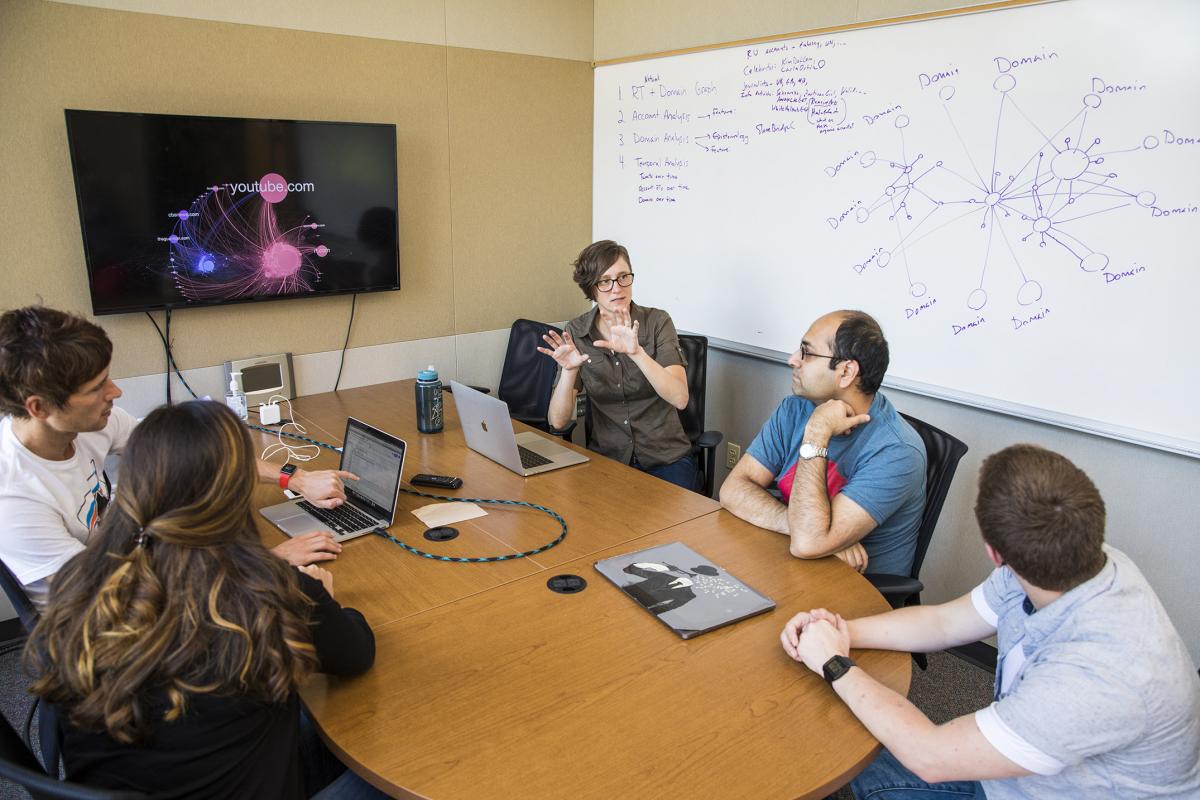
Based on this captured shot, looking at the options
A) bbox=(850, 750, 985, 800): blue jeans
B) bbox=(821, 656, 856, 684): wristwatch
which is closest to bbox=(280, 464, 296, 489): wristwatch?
bbox=(821, 656, 856, 684): wristwatch

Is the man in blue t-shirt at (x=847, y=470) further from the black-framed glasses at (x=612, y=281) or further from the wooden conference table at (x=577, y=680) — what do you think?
the black-framed glasses at (x=612, y=281)

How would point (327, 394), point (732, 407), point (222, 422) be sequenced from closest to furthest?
point (222, 422), point (327, 394), point (732, 407)

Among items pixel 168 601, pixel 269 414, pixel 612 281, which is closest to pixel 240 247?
pixel 269 414

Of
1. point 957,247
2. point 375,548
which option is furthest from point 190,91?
point 957,247

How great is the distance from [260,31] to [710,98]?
185 cm

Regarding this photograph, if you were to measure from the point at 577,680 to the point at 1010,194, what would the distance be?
6.95ft

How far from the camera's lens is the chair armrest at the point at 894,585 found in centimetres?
188

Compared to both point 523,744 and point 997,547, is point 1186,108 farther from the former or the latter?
point 523,744

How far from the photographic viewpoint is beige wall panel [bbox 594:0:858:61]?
9.71ft

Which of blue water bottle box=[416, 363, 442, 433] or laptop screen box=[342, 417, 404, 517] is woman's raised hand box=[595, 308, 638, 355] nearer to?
blue water bottle box=[416, 363, 442, 433]

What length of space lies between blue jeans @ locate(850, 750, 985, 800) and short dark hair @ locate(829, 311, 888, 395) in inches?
37.5

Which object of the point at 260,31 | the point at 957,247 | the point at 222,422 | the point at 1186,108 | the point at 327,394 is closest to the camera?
the point at 222,422

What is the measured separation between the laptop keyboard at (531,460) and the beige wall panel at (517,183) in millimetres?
1367

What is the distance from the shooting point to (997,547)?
1.26 metres
